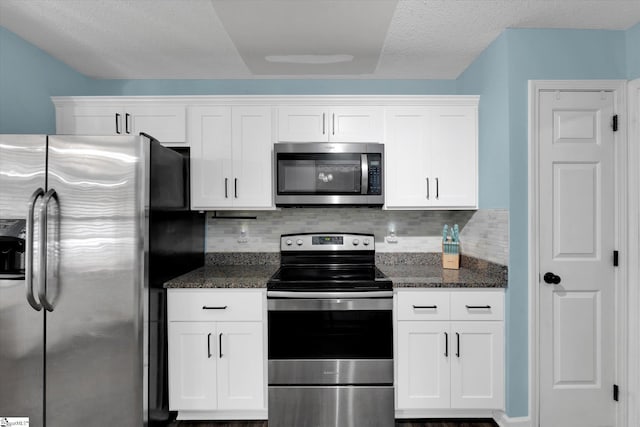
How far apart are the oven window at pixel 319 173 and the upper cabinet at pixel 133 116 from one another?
0.79 metres

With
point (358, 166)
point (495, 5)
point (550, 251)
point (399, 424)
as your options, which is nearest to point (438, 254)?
point (550, 251)

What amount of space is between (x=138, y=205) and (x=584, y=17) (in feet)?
9.27

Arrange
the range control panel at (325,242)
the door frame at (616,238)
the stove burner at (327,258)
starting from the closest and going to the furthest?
1. the door frame at (616,238)
2. the stove burner at (327,258)
3. the range control panel at (325,242)

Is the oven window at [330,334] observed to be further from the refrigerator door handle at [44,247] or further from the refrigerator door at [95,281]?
the refrigerator door handle at [44,247]

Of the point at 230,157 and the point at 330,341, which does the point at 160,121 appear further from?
the point at 330,341

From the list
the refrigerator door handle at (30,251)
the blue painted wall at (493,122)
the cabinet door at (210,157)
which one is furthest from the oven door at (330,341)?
the refrigerator door handle at (30,251)

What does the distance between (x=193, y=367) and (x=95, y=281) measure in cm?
80

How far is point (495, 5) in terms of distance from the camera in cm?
198

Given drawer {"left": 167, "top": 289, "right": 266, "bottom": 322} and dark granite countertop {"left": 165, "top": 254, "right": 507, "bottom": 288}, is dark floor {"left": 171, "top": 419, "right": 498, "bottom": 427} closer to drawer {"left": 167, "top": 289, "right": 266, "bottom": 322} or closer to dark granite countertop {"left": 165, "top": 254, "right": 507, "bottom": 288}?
drawer {"left": 167, "top": 289, "right": 266, "bottom": 322}

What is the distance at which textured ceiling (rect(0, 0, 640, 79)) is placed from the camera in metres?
1.99

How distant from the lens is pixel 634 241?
6.89ft

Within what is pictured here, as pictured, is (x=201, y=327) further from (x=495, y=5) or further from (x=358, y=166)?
(x=495, y=5)

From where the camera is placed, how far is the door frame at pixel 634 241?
2078 millimetres

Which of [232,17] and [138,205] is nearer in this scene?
[138,205]
